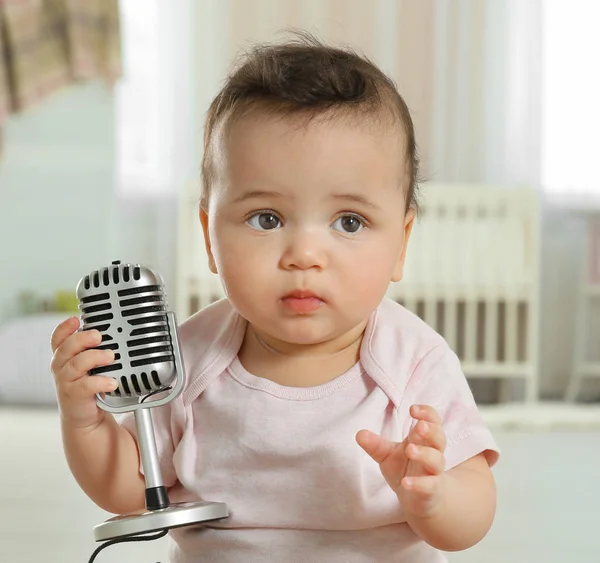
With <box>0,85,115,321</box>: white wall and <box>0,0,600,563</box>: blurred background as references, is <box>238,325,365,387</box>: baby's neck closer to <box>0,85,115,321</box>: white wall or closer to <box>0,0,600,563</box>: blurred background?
<box>0,0,600,563</box>: blurred background

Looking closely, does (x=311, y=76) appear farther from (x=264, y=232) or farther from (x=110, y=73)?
(x=110, y=73)

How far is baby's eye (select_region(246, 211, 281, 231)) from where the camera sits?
857mm

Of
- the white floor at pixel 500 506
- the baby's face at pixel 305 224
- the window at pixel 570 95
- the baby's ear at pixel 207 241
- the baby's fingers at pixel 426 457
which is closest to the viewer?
the baby's fingers at pixel 426 457

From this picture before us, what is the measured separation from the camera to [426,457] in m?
0.73

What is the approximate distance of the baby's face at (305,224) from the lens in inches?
33.1

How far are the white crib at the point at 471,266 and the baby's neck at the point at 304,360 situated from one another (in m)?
2.43

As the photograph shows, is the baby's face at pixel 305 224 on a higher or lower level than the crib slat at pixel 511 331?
higher

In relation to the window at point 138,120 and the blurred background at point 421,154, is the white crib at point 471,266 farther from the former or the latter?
the window at point 138,120

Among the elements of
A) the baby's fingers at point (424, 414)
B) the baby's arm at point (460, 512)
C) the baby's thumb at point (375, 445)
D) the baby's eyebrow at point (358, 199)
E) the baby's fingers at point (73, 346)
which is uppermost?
the baby's eyebrow at point (358, 199)

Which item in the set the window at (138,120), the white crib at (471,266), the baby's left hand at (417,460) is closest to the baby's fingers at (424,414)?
the baby's left hand at (417,460)

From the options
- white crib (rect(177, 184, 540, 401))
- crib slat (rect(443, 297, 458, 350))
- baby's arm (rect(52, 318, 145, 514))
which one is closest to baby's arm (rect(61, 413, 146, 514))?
baby's arm (rect(52, 318, 145, 514))

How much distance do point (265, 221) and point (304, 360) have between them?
15 cm

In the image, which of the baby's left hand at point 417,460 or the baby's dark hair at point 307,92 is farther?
the baby's dark hair at point 307,92

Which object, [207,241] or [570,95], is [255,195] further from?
[570,95]
